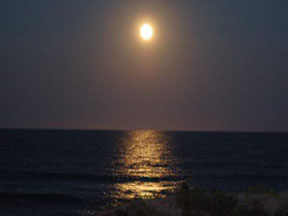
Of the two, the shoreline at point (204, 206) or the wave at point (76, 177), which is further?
the wave at point (76, 177)

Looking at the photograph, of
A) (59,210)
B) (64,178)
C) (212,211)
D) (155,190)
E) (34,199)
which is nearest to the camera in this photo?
(212,211)

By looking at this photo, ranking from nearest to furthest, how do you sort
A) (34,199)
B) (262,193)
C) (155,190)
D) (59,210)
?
(262,193) < (59,210) < (34,199) < (155,190)

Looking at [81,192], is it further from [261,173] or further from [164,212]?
[261,173]

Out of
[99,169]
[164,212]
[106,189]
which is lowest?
[164,212]

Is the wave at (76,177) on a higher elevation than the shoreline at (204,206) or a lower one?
higher

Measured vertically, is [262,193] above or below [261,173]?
below

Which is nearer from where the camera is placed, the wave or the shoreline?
the shoreline

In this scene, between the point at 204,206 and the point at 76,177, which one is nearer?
the point at 204,206

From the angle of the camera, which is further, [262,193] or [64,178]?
[64,178]

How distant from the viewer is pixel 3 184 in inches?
1631

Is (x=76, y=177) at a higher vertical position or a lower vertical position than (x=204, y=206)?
higher

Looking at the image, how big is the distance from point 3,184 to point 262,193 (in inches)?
1225

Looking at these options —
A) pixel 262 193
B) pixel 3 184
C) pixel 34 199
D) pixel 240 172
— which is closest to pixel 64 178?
pixel 3 184

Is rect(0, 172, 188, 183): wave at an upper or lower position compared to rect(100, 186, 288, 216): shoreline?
upper
